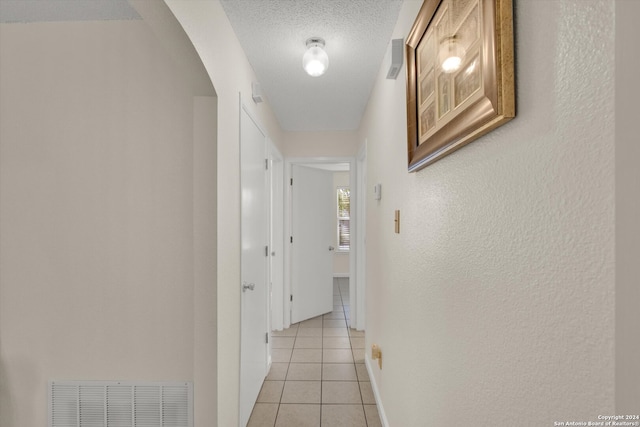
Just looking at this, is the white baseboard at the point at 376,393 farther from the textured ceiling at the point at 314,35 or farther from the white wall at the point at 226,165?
the textured ceiling at the point at 314,35

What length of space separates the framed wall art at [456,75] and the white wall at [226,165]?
0.88 meters

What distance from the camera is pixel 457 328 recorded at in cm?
92

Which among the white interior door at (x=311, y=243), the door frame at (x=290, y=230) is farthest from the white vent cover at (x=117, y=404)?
the white interior door at (x=311, y=243)

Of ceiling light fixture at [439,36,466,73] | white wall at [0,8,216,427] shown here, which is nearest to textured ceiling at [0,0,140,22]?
white wall at [0,8,216,427]

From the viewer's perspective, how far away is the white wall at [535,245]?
17.1 inches

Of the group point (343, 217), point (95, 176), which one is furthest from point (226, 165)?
point (343, 217)

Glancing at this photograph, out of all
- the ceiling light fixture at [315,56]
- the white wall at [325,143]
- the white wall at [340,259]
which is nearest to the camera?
the ceiling light fixture at [315,56]

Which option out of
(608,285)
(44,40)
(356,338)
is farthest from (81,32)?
(356,338)

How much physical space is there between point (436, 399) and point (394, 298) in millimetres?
679

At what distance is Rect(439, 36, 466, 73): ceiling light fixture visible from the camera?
0.82 meters

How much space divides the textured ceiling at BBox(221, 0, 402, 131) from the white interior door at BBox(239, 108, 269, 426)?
41cm

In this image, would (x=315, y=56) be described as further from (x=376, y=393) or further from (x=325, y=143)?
(x=376, y=393)

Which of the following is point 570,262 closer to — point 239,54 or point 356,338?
point 239,54

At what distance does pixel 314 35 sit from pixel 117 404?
2.31 m
